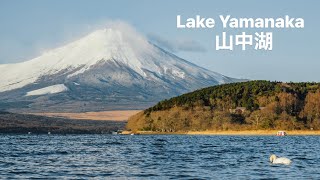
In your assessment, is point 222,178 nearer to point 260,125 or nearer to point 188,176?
point 188,176

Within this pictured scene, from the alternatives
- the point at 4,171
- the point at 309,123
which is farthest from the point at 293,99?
the point at 4,171

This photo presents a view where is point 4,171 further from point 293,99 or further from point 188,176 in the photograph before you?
point 293,99

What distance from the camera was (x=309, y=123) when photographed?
625 ft

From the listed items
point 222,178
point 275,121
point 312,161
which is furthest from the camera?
point 275,121

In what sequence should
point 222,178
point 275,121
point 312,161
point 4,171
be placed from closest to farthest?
point 222,178 → point 4,171 → point 312,161 → point 275,121

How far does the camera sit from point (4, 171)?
48.5 m

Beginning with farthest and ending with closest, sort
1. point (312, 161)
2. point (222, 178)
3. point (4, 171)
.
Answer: point (312, 161)
point (4, 171)
point (222, 178)

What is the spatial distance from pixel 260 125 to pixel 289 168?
141399 millimetres

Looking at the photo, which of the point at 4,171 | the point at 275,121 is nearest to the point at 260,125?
the point at 275,121

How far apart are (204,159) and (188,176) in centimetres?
1604

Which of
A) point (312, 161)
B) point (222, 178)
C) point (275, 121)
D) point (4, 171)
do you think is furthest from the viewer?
point (275, 121)

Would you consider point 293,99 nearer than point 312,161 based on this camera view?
No

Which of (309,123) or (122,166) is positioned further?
(309,123)

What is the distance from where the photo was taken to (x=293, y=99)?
199625 millimetres
